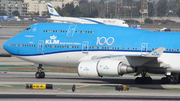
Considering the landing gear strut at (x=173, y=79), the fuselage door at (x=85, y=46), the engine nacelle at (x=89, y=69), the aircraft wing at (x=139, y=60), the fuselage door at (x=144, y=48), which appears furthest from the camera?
the landing gear strut at (x=173, y=79)

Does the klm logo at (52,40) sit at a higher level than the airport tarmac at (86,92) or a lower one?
higher

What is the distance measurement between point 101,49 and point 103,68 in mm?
2844

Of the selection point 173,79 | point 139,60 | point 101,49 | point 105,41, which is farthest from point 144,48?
point 173,79

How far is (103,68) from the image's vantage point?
25781mm

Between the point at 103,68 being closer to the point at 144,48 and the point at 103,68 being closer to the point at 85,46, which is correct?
the point at 85,46

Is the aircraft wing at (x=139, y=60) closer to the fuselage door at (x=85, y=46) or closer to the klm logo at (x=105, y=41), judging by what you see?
the klm logo at (x=105, y=41)

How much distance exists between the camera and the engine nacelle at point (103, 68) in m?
25.7

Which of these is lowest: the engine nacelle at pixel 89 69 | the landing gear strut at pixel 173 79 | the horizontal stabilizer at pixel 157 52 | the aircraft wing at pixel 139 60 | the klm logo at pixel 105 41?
the landing gear strut at pixel 173 79

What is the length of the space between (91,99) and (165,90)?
754 cm

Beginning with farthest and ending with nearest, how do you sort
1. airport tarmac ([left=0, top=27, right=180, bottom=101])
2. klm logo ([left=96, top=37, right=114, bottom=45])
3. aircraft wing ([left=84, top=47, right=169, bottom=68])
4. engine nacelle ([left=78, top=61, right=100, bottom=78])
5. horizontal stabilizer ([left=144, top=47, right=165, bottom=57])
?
klm logo ([left=96, top=37, right=114, bottom=45]) < engine nacelle ([left=78, top=61, right=100, bottom=78]) < aircraft wing ([left=84, top=47, right=169, bottom=68]) < horizontal stabilizer ([left=144, top=47, right=165, bottom=57]) < airport tarmac ([left=0, top=27, right=180, bottom=101])

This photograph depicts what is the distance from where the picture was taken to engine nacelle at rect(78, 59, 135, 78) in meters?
25.7

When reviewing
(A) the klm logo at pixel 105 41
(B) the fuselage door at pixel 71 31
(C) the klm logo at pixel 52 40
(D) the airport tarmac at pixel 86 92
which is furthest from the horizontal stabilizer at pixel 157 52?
(C) the klm logo at pixel 52 40

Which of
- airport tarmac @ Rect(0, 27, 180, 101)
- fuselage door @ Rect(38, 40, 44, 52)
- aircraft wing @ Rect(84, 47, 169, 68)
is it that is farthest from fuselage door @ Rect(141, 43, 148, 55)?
fuselage door @ Rect(38, 40, 44, 52)

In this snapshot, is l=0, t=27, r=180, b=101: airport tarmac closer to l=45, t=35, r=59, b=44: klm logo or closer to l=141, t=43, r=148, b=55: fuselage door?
l=141, t=43, r=148, b=55: fuselage door
